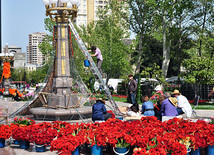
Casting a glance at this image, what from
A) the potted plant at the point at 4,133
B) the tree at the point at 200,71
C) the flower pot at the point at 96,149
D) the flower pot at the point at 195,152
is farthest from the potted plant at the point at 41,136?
the tree at the point at 200,71

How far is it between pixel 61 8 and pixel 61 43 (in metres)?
1.56

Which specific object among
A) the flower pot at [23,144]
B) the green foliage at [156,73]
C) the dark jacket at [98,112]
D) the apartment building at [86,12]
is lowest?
the flower pot at [23,144]

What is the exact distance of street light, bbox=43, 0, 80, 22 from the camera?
48.4ft

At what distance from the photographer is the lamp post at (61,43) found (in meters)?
14.8

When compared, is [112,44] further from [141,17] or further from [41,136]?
[41,136]

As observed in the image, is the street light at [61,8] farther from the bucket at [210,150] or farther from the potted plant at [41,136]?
the bucket at [210,150]

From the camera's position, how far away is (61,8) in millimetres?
14734

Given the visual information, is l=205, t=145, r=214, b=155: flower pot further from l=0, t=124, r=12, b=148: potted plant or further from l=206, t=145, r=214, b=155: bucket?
l=0, t=124, r=12, b=148: potted plant

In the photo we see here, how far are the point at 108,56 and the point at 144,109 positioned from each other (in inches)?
1233

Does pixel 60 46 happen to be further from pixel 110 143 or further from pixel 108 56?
pixel 108 56

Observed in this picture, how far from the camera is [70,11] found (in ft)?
50.3

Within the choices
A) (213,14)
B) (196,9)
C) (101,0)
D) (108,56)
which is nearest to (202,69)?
(196,9)

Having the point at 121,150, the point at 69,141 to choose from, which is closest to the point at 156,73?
the point at 121,150

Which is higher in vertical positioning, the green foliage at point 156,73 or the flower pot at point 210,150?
the green foliage at point 156,73
